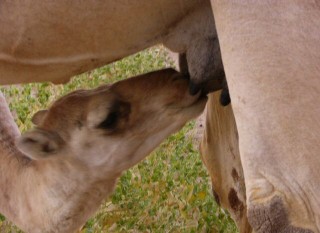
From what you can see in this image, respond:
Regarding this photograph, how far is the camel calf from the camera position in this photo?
468 centimetres

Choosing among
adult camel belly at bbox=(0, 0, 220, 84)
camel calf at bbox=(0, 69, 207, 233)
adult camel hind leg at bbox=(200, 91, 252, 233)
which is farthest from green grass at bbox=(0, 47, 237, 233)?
adult camel belly at bbox=(0, 0, 220, 84)

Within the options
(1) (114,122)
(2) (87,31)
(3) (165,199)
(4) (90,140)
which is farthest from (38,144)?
(3) (165,199)

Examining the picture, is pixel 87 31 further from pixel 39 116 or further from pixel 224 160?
pixel 224 160

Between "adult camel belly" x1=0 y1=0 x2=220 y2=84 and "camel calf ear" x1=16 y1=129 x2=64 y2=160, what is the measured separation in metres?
0.58

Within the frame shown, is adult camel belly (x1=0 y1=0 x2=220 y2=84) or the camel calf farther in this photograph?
the camel calf

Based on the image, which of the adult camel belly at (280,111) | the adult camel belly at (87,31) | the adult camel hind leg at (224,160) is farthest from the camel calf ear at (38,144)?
the adult camel belly at (280,111)

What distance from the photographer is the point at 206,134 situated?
18.0 ft

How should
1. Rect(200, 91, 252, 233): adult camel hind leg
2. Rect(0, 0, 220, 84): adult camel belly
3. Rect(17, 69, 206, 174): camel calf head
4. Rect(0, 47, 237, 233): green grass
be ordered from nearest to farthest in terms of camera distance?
Rect(0, 0, 220, 84): adult camel belly < Rect(17, 69, 206, 174): camel calf head < Rect(200, 91, 252, 233): adult camel hind leg < Rect(0, 47, 237, 233): green grass

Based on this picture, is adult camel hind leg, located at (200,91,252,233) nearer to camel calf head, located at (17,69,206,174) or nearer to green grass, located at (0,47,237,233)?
green grass, located at (0,47,237,233)

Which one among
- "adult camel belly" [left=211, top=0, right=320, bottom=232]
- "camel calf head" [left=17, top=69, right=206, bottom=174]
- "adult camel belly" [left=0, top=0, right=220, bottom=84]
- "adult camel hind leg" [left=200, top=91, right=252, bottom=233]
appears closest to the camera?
"adult camel belly" [left=211, top=0, right=320, bottom=232]

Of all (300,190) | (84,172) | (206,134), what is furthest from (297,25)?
(206,134)

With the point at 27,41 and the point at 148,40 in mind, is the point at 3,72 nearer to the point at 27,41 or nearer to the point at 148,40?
the point at 27,41

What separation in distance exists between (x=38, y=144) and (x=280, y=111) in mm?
1530

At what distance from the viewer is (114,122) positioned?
15.5 ft
